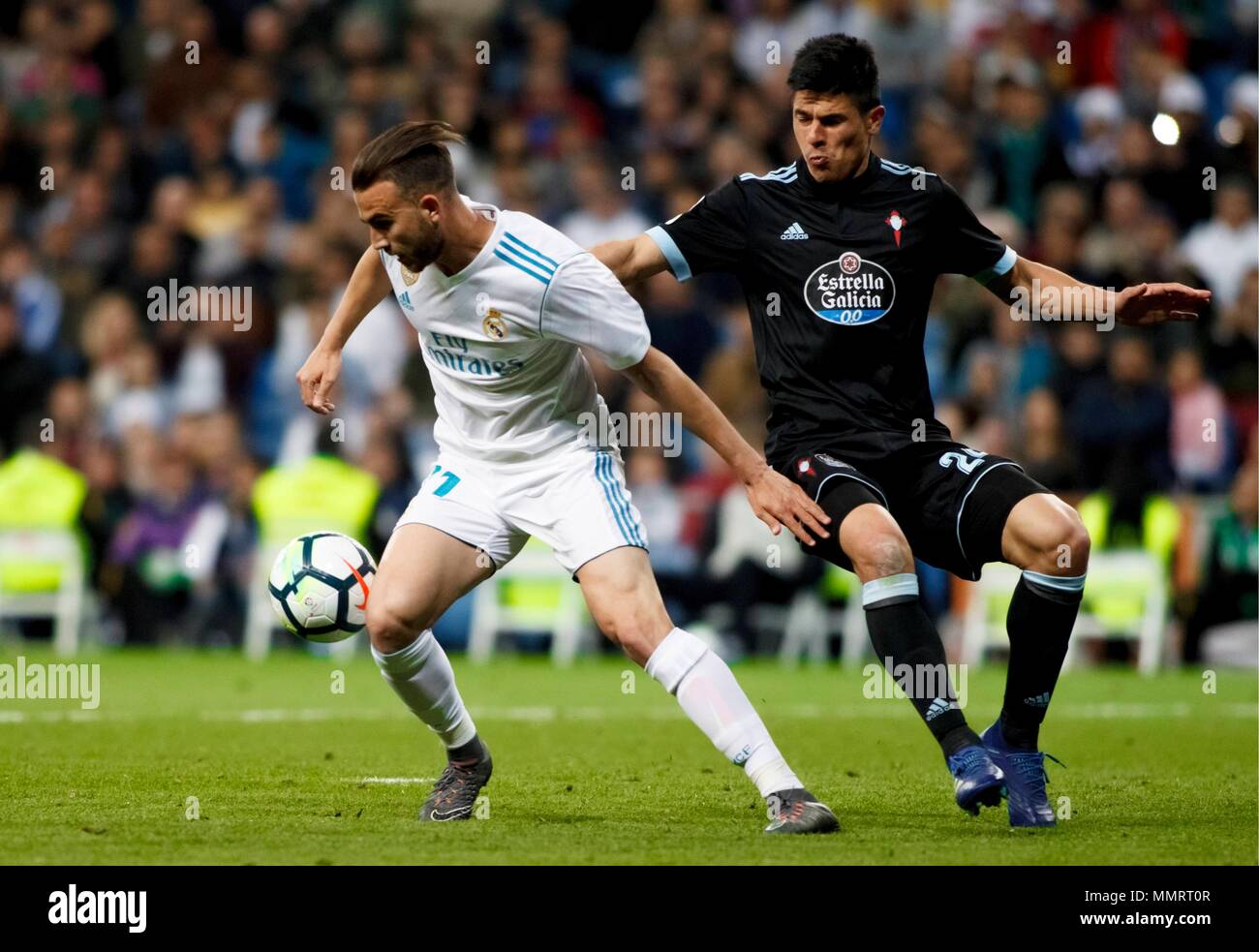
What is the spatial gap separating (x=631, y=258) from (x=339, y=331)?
112cm

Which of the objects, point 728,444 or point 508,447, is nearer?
point 728,444

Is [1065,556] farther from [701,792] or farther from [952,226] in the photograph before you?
[701,792]

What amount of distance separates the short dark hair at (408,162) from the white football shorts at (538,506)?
1.05 metres

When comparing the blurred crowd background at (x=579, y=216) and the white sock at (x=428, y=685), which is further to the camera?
the blurred crowd background at (x=579, y=216)

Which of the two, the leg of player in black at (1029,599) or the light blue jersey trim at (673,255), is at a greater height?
the light blue jersey trim at (673,255)

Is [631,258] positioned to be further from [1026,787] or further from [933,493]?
[1026,787]

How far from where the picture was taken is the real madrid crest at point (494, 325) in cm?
671

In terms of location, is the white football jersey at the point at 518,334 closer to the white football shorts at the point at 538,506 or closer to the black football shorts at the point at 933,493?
the white football shorts at the point at 538,506

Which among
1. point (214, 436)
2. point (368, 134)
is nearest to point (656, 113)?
point (368, 134)

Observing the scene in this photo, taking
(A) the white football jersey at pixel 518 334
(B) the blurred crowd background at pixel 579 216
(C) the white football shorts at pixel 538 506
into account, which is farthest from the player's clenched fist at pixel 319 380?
(B) the blurred crowd background at pixel 579 216

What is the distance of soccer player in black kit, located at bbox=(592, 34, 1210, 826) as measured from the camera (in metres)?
6.88

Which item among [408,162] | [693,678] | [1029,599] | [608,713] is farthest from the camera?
[608,713]

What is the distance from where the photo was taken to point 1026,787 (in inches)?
273

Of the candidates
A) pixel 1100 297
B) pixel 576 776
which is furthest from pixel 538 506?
pixel 1100 297
